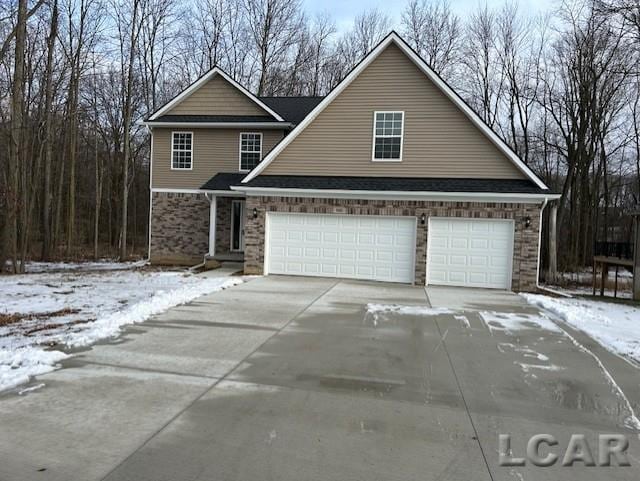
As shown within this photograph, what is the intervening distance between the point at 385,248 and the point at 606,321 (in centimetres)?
616

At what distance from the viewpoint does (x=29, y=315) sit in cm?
852

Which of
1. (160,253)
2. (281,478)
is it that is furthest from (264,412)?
(160,253)

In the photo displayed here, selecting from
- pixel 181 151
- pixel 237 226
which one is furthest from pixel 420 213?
pixel 181 151

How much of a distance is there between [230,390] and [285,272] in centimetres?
979

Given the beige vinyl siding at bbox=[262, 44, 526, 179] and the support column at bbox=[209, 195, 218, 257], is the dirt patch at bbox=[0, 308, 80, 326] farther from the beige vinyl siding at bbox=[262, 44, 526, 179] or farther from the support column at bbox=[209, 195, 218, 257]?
the support column at bbox=[209, 195, 218, 257]

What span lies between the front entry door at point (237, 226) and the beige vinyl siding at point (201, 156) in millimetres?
1464

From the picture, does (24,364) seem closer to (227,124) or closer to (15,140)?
(227,124)

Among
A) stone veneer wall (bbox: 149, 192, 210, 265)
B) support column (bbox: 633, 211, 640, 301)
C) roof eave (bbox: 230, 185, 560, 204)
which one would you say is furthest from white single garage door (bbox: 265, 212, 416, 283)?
support column (bbox: 633, 211, 640, 301)

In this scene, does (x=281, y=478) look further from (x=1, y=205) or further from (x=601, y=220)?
(x=601, y=220)

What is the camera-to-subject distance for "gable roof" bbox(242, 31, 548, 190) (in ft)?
45.1

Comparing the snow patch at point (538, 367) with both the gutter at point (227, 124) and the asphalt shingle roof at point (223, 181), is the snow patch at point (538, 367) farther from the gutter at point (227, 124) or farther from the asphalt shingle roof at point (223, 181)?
the gutter at point (227, 124)

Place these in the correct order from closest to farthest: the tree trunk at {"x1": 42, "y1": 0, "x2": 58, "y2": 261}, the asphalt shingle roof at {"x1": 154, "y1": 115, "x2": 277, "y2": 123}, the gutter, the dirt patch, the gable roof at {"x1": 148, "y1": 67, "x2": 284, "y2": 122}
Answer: the dirt patch
the gutter
the asphalt shingle roof at {"x1": 154, "y1": 115, "x2": 277, "y2": 123}
the gable roof at {"x1": 148, "y1": 67, "x2": 284, "y2": 122}
the tree trunk at {"x1": 42, "y1": 0, "x2": 58, "y2": 261}

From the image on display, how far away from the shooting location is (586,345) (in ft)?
23.9

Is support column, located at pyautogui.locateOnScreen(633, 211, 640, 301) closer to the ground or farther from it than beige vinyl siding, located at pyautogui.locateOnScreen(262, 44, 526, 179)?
closer to the ground
